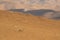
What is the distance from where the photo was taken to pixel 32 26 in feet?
4.39

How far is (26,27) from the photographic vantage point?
1.33m

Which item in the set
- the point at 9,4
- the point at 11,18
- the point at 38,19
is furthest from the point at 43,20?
the point at 9,4

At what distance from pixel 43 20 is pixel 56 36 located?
240mm

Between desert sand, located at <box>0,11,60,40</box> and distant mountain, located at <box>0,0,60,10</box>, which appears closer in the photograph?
desert sand, located at <box>0,11,60,40</box>

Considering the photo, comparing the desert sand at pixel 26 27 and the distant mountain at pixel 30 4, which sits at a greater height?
the distant mountain at pixel 30 4

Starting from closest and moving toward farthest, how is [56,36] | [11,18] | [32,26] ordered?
[56,36], [32,26], [11,18]

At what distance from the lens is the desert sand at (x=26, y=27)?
48.1 inches

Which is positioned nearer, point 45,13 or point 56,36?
point 56,36

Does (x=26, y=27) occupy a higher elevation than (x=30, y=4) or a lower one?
lower

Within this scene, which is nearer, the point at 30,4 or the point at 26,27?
the point at 26,27

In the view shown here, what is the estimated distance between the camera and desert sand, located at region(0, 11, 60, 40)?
4.01ft

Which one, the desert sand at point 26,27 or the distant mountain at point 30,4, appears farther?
the distant mountain at point 30,4

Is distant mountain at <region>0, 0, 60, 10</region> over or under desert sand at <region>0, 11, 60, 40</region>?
over

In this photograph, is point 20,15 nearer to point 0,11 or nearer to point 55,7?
point 0,11
